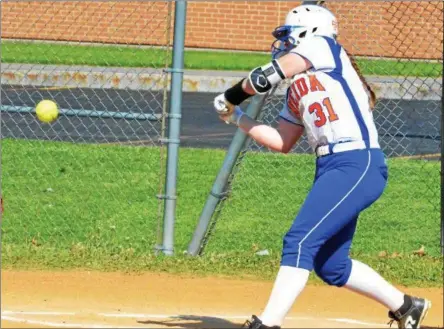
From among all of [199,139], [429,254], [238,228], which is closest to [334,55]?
[429,254]

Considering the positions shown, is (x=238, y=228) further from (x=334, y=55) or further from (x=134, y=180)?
(x=334, y=55)

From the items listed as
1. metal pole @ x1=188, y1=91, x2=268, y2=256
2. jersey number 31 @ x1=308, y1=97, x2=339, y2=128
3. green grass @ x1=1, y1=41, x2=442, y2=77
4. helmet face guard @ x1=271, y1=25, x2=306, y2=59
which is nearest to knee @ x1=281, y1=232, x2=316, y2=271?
jersey number 31 @ x1=308, y1=97, x2=339, y2=128

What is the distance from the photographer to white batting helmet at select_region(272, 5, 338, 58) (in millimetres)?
5816

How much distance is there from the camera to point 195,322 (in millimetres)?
6492

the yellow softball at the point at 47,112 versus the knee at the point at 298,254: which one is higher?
the yellow softball at the point at 47,112

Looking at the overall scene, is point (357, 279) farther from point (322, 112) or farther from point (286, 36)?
point (286, 36)

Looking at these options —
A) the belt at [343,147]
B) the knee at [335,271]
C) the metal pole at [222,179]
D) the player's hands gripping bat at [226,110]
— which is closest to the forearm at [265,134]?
the player's hands gripping bat at [226,110]

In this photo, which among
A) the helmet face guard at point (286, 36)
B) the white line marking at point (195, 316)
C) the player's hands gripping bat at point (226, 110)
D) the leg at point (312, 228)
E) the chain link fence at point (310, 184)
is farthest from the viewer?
the chain link fence at point (310, 184)

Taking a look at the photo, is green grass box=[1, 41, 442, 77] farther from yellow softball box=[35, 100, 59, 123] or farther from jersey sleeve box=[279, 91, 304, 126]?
jersey sleeve box=[279, 91, 304, 126]

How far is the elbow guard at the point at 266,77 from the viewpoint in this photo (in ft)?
18.8

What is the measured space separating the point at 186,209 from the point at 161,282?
275cm

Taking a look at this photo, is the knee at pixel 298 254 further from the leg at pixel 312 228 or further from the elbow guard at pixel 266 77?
the elbow guard at pixel 266 77

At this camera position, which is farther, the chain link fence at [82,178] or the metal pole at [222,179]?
the chain link fence at [82,178]

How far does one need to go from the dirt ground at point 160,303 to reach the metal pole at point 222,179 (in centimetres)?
63
